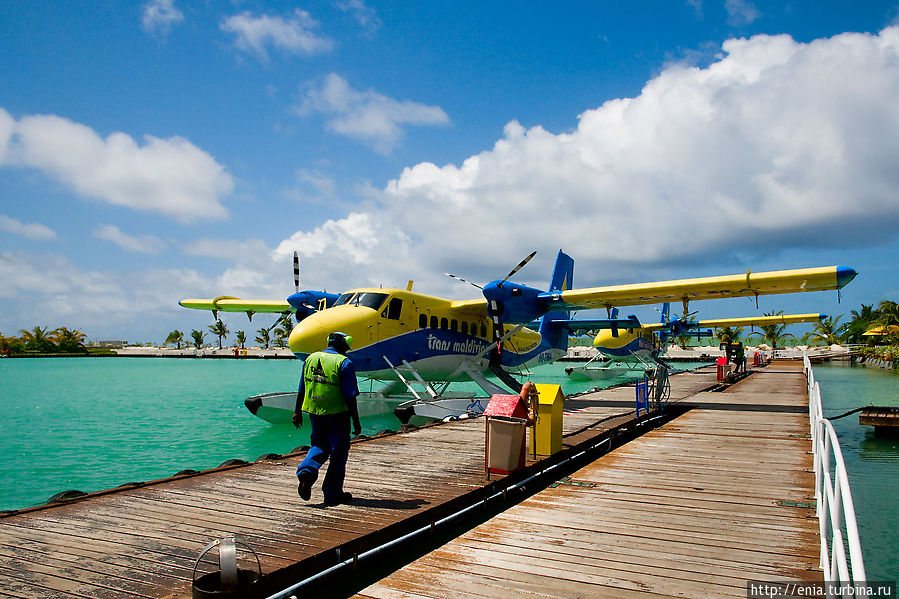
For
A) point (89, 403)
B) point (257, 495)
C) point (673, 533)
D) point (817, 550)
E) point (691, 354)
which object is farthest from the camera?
point (691, 354)

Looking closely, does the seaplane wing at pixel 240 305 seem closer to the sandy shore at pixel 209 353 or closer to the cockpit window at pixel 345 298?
the cockpit window at pixel 345 298

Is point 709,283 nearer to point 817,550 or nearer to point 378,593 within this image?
point 817,550

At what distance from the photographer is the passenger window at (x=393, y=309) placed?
15148 millimetres

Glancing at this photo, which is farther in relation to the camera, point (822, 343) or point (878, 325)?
point (822, 343)

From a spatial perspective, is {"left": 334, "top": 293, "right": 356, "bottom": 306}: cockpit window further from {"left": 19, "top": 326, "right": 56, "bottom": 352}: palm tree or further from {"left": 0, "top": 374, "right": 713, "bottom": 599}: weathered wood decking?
{"left": 19, "top": 326, "right": 56, "bottom": 352}: palm tree

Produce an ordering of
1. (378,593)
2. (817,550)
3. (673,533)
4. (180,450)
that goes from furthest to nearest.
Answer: (180,450) < (673,533) < (817,550) < (378,593)

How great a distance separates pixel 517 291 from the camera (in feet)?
51.9

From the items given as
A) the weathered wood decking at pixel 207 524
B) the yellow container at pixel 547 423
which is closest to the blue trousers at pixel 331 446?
the weathered wood decking at pixel 207 524

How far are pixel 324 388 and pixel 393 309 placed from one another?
9657mm

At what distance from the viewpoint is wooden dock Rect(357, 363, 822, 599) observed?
3.96 metres

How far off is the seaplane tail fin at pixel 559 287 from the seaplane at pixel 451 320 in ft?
12.7

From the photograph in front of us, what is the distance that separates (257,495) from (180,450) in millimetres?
8923

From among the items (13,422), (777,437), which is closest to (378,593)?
(777,437)

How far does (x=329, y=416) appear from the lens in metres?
5.74
